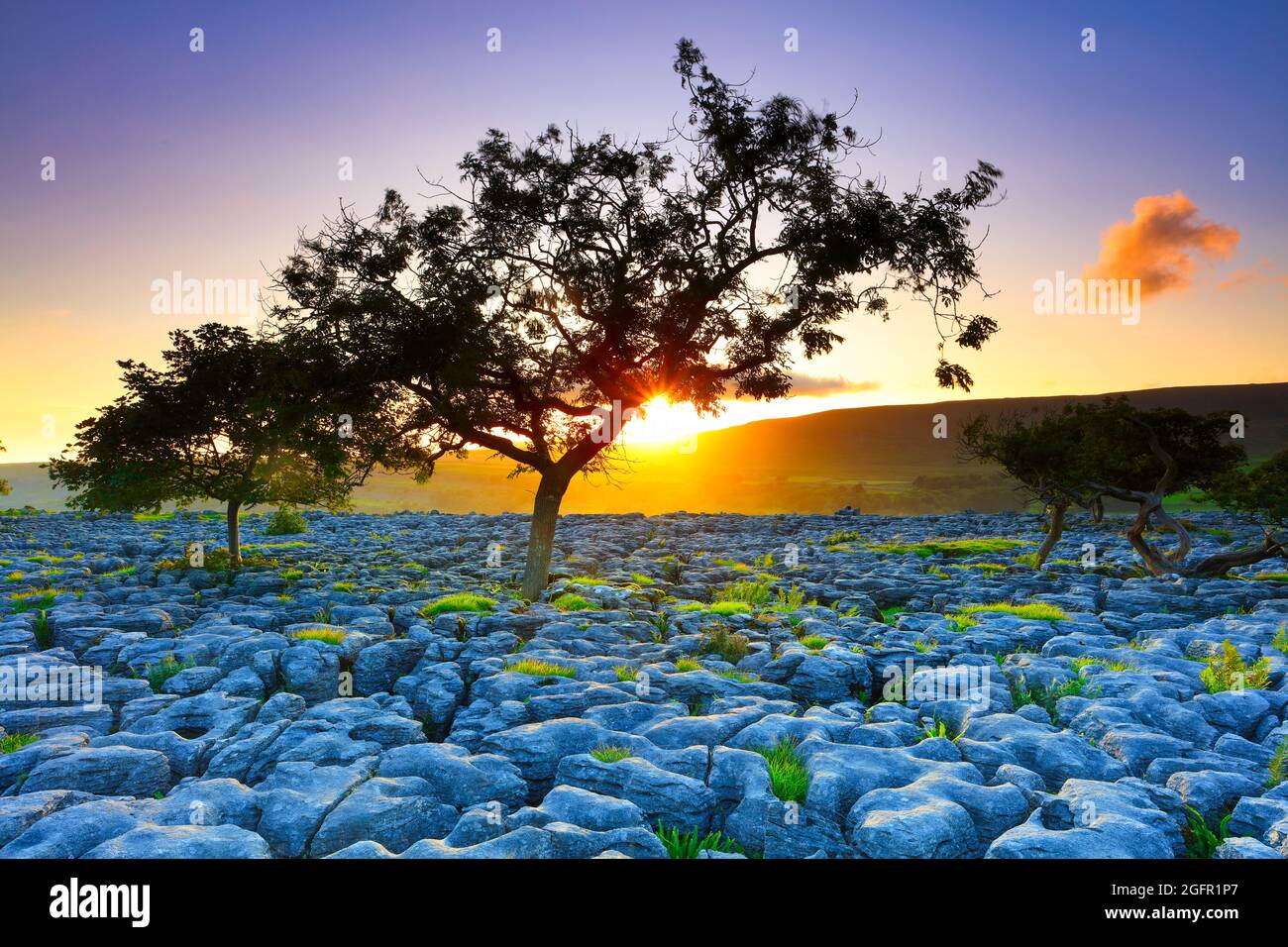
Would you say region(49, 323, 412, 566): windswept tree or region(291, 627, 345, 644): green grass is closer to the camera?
region(291, 627, 345, 644): green grass

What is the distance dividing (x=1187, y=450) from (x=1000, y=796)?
103 ft

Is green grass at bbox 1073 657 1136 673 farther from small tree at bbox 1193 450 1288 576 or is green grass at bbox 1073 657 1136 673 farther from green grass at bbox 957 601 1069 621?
small tree at bbox 1193 450 1288 576

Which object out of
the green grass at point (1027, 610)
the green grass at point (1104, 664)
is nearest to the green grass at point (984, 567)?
the green grass at point (1027, 610)

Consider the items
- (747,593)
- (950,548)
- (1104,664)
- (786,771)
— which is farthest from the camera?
(950,548)

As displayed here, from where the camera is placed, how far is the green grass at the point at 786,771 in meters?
6.56

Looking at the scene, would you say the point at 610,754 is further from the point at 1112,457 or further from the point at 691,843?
the point at 1112,457

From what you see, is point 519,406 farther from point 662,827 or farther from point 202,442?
point 662,827

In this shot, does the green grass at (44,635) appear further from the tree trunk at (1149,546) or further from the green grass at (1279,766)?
the tree trunk at (1149,546)

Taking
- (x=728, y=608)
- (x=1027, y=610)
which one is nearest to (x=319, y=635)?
(x=728, y=608)

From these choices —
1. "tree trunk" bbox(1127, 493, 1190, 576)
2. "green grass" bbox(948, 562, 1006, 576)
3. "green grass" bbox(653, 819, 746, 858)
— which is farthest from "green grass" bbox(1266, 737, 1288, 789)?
"green grass" bbox(948, 562, 1006, 576)

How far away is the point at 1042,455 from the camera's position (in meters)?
23.9

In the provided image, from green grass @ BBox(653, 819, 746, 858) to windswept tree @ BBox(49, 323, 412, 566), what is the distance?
12.8 m

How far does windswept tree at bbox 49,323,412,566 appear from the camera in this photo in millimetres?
17078

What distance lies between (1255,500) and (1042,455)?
18.9ft
